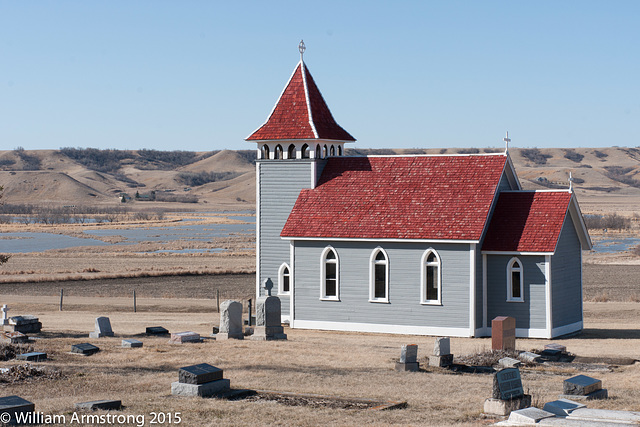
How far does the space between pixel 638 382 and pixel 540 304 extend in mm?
11142

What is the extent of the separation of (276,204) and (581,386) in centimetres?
2019

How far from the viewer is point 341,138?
3691 centimetres

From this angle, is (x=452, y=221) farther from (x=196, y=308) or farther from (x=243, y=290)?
(x=243, y=290)

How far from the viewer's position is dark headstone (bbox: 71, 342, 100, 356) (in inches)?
944

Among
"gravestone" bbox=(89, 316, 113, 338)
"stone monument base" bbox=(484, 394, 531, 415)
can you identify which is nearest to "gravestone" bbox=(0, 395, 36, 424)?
"stone monument base" bbox=(484, 394, 531, 415)

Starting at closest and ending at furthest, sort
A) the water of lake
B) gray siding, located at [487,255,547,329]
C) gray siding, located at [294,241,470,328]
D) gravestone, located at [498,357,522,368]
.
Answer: gravestone, located at [498,357,522,368], gray siding, located at [487,255,547,329], gray siding, located at [294,241,470,328], the water of lake

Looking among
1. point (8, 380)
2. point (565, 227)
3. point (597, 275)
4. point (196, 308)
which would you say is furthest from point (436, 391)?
point (597, 275)

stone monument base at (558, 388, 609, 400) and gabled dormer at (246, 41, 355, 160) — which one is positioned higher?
gabled dormer at (246, 41, 355, 160)

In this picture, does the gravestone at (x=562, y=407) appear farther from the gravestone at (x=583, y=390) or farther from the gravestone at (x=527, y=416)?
the gravestone at (x=583, y=390)

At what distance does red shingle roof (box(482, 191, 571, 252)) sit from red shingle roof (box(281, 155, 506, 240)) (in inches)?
39.0

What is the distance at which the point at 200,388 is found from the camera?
17.5m

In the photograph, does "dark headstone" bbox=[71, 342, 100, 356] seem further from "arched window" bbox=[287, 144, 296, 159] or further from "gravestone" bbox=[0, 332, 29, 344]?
"arched window" bbox=[287, 144, 296, 159]

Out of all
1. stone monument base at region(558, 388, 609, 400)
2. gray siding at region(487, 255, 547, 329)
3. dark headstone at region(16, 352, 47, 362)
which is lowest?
stone monument base at region(558, 388, 609, 400)

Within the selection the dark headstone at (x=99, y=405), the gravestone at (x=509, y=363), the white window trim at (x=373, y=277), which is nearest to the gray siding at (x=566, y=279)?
the white window trim at (x=373, y=277)
